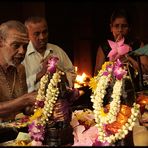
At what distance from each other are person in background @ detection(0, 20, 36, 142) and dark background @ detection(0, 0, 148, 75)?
318 centimetres

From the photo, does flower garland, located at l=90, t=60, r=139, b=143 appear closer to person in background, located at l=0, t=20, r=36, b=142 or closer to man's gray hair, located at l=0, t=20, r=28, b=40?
person in background, located at l=0, t=20, r=36, b=142

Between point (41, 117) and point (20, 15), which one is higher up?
point (20, 15)

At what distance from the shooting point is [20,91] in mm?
2869

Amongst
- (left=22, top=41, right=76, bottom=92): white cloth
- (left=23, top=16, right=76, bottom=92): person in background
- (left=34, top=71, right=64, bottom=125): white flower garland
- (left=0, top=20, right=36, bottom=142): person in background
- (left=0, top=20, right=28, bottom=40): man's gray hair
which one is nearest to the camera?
(left=34, top=71, right=64, bottom=125): white flower garland

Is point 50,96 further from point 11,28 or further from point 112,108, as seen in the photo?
point 11,28

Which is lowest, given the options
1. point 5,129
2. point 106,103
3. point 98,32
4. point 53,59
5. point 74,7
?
point 5,129

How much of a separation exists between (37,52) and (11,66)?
1243mm

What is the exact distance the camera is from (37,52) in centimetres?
391

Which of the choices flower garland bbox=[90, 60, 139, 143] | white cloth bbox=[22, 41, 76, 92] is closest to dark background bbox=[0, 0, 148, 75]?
white cloth bbox=[22, 41, 76, 92]

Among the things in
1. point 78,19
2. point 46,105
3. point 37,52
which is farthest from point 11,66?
point 78,19

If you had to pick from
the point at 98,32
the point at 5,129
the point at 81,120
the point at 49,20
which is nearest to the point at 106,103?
the point at 81,120

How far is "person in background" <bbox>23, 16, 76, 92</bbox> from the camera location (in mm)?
3619

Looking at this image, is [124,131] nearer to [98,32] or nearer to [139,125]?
[139,125]

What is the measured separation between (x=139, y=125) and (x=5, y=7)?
4.13m
